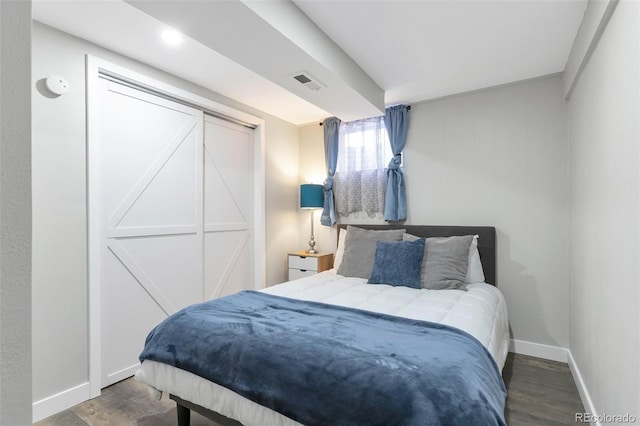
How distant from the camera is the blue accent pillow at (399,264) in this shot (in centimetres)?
277

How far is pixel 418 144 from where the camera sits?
11.8 feet

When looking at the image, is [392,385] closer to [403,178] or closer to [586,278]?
[586,278]

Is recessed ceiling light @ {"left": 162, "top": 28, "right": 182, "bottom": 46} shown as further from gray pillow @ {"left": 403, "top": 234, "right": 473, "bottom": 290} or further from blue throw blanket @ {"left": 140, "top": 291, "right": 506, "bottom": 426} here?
gray pillow @ {"left": 403, "top": 234, "right": 473, "bottom": 290}

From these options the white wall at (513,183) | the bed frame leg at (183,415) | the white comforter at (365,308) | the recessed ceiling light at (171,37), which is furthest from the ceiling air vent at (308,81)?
the bed frame leg at (183,415)

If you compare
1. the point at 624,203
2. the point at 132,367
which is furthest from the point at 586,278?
the point at 132,367

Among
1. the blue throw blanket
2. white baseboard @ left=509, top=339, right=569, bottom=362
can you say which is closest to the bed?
the blue throw blanket

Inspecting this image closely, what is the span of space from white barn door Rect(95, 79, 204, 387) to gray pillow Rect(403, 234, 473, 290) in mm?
2193

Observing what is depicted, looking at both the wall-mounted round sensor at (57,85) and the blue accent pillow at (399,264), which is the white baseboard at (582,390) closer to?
the blue accent pillow at (399,264)

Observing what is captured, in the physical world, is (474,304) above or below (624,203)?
below

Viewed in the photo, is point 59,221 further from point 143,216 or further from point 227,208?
point 227,208

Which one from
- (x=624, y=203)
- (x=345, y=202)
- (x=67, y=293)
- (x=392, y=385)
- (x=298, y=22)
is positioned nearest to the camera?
(x=392, y=385)

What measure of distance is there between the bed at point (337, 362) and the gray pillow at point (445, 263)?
290 mm

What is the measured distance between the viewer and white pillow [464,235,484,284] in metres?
2.95

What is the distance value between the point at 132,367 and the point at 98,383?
0.32m
